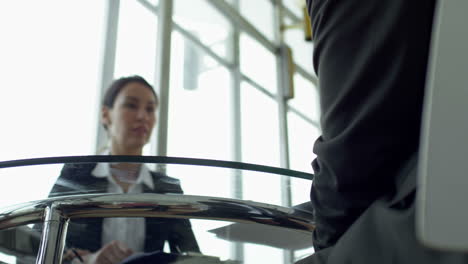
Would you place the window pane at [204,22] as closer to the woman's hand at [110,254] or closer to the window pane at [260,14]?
the window pane at [260,14]

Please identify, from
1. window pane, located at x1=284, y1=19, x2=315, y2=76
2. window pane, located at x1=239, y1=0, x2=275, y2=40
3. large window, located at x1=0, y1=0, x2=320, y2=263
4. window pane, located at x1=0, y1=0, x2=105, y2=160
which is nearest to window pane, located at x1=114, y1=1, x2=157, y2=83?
large window, located at x1=0, y1=0, x2=320, y2=263

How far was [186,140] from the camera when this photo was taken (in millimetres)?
4023

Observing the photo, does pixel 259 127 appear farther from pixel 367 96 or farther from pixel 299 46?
pixel 367 96

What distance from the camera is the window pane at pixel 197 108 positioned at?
3971 millimetres

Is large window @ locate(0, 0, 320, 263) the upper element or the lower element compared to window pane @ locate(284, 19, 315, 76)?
lower

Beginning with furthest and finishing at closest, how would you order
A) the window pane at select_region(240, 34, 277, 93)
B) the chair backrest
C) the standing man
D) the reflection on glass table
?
the window pane at select_region(240, 34, 277, 93) → the reflection on glass table → the standing man → the chair backrest

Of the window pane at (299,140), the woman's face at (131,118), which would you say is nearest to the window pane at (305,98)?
the window pane at (299,140)

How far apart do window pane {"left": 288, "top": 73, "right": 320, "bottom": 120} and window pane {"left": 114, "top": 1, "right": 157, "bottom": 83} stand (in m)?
2.88

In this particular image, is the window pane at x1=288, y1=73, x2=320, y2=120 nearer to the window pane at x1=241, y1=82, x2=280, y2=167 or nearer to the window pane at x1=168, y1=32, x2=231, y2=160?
the window pane at x1=241, y1=82, x2=280, y2=167

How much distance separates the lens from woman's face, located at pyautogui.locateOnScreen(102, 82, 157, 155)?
1.84 metres

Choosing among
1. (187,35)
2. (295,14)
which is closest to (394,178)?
(187,35)

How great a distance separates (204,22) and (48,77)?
84.6 inches

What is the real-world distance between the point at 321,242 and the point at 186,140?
3692 mm

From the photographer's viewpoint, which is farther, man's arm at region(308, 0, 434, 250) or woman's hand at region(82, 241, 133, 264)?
woman's hand at region(82, 241, 133, 264)
